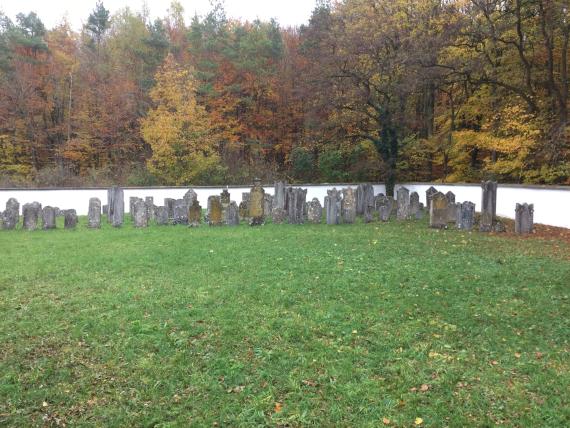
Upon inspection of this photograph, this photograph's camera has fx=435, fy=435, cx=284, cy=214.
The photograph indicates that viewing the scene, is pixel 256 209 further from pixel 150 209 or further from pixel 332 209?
pixel 150 209

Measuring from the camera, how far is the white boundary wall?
1334 cm

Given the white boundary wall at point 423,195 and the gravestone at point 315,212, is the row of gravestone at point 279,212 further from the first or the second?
the white boundary wall at point 423,195

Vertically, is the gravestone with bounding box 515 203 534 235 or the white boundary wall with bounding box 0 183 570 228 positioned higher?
the white boundary wall with bounding box 0 183 570 228

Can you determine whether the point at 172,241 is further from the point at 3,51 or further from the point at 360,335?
the point at 3,51

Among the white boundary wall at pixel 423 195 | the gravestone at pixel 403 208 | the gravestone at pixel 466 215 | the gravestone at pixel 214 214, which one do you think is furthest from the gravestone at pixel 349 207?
the white boundary wall at pixel 423 195

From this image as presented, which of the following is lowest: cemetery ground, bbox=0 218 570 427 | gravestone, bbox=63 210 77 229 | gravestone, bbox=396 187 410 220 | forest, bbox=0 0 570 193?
cemetery ground, bbox=0 218 570 427

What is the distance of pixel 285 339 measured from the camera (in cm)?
471

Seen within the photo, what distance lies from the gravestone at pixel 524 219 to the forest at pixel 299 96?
13.8 feet

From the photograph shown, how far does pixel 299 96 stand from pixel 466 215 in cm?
1277

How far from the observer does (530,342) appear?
4656 millimetres

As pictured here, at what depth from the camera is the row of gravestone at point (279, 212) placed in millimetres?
12461

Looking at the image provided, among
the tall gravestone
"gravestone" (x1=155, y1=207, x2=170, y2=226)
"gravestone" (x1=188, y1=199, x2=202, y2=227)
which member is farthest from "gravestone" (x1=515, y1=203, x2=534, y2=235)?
the tall gravestone

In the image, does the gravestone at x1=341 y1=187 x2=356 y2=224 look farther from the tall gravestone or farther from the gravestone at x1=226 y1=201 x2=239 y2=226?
the tall gravestone

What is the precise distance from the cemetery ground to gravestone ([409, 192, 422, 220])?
6324mm
